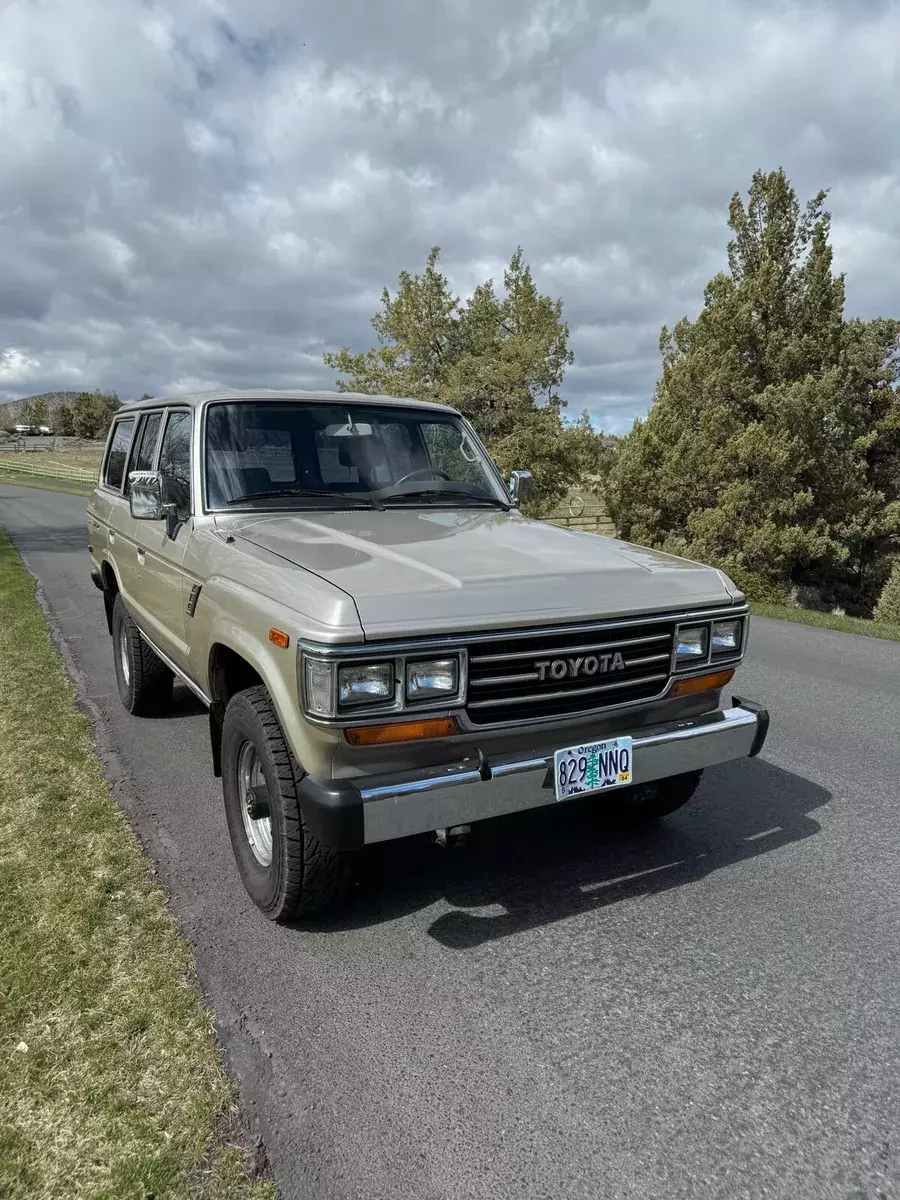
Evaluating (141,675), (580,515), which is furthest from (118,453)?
(580,515)

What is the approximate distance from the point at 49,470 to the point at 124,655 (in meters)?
52.9

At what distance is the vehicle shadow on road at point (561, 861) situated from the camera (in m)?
3.21

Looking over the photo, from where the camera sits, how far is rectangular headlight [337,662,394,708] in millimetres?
2534

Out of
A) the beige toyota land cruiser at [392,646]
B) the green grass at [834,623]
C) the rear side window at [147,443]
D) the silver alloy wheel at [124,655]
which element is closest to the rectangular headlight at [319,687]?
the beige toyota land cruiser at [392,646]

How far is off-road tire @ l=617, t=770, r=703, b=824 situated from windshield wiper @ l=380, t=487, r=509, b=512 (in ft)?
5.46

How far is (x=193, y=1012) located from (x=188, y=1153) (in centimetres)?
55

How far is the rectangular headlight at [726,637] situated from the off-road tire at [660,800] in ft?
2.04

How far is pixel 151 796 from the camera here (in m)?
4.34

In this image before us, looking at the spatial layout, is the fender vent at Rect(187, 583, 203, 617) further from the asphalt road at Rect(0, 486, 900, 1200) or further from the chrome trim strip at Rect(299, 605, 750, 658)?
the chrome trim strip at Rect(299, 605, 750, 658)

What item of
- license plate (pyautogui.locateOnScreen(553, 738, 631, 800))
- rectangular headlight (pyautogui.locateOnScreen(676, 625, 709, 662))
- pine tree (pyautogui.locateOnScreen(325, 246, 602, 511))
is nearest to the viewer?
license plate (pyautogui.locateOnScreen(553, 738, 631, 800))

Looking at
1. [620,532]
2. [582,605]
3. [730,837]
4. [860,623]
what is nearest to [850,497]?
[620,532]

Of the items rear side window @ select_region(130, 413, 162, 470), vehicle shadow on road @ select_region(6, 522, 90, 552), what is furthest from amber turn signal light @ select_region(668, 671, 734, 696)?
vehicle shadow on road @ select_region(6, 522, 90, 552)

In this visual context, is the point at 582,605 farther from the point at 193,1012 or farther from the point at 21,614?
the point at 21,614

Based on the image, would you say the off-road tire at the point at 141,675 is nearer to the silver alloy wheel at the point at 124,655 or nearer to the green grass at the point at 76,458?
the silver alloy wheel at the point at 124,655
